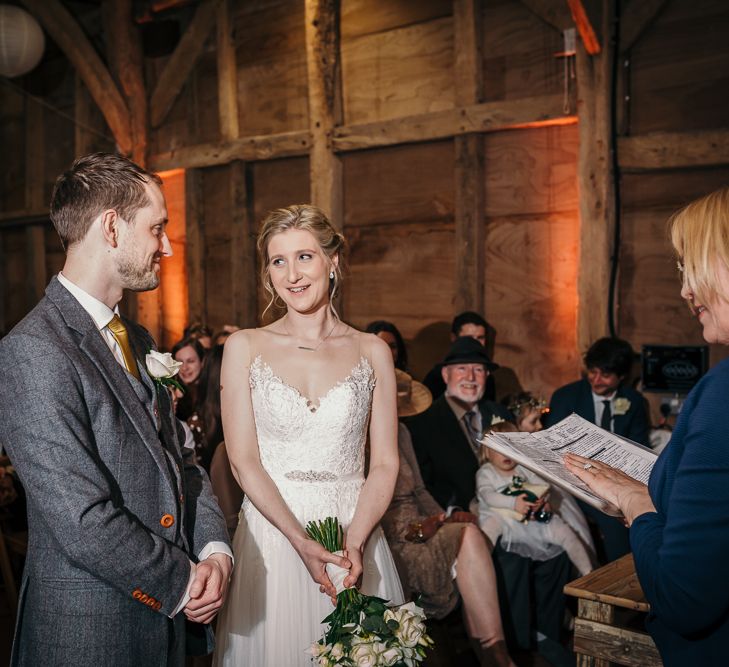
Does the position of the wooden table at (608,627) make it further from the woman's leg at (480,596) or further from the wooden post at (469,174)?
the wooden post at (469,174)

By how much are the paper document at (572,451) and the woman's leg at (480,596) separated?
1.42 meters

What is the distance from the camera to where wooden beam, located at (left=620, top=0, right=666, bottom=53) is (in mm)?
4941

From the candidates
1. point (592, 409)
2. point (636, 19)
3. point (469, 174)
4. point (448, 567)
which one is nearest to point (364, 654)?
point (448, 567)

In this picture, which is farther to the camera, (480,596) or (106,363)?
(480,596)

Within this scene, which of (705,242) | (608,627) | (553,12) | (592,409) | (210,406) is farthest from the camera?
(553,12)

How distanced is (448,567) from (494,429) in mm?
788

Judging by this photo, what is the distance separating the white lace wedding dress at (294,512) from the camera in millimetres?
2326

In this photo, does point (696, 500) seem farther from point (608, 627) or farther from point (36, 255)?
point (36, 255)

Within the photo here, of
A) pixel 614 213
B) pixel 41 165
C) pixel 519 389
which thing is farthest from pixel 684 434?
pixel 41 165

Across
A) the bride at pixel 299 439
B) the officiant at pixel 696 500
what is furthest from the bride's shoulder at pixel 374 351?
the officiant at pixel 696 500

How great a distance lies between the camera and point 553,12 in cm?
523

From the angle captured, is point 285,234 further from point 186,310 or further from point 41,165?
point 41,165

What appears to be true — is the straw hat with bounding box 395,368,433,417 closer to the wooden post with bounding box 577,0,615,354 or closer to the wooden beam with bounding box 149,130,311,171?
the wooden post with bounding box 577,0,615,354

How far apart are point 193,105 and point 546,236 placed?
4.02 metres
